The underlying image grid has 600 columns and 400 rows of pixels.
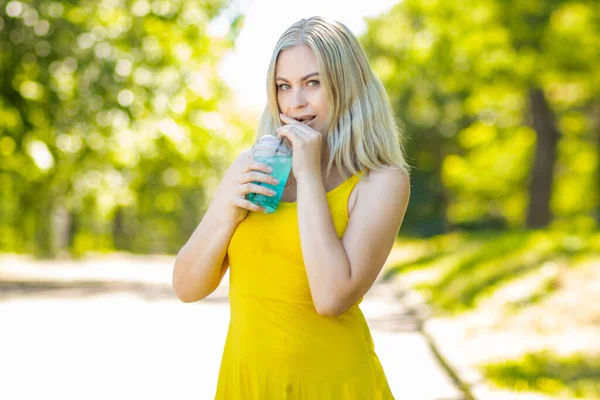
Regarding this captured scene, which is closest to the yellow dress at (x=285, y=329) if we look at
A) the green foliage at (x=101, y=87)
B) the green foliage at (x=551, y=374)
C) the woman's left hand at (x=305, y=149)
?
the woman's left hand at (x=305, y=149)

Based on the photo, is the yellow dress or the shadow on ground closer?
the yellow dress

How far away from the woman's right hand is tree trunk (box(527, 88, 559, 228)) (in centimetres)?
2310

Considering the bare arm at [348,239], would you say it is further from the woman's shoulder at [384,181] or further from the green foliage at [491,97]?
the green foliage at [491,97]

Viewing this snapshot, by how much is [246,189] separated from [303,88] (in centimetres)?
33

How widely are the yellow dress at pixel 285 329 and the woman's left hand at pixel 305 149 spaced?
11cm

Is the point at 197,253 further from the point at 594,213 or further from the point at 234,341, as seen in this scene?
the point at 594,213

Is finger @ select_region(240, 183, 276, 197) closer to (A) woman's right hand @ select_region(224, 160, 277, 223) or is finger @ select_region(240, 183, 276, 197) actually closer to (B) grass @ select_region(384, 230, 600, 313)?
(A) woman's right hand @ select_region(224, 160, 277, 223)

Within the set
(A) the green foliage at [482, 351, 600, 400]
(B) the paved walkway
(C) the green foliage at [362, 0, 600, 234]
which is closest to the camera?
(A) the green foliage at [482, 351, 600, 400]

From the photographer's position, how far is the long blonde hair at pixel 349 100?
8.41ft

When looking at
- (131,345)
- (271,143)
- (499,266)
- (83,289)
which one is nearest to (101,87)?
(83,289)

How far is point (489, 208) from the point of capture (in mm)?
47062

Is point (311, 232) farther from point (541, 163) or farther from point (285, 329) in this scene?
point (541, 163)

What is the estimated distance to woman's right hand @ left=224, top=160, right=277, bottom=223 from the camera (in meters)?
2.45

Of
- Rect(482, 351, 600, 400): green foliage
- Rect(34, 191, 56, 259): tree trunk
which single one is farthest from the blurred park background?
Rect(34, 191, 56, 259): tree trunk
